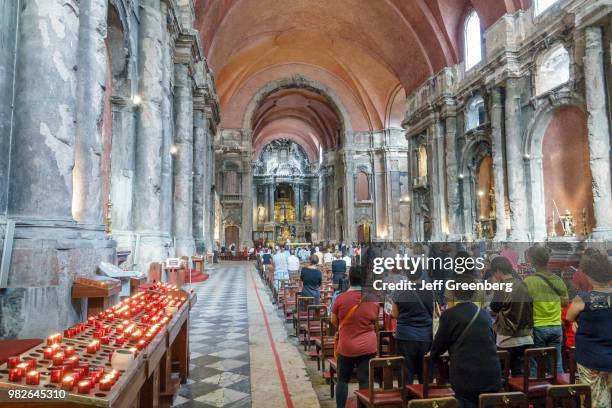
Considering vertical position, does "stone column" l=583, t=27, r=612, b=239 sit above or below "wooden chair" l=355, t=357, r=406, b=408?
above

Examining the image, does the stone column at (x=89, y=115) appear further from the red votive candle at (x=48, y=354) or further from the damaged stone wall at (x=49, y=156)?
the red votive candle at (x=48, y=354)

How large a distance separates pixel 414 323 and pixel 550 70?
45.4ft

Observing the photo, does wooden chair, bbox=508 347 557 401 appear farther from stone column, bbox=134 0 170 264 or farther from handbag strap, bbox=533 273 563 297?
stone column, bbox=134 0 170 264

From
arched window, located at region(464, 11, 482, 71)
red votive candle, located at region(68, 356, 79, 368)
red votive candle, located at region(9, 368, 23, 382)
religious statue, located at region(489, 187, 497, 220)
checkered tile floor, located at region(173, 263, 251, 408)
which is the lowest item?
checkered tile floor, located at region(173, 263, 251, 408)

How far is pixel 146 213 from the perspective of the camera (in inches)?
385

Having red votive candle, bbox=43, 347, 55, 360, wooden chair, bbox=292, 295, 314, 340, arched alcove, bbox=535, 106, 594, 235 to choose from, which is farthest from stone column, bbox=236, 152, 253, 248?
red votive candle, bbox=43, 347, 55, 360

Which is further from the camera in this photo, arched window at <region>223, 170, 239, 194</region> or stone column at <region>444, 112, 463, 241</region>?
arched window at <region>223, 170, 239, 194</region>

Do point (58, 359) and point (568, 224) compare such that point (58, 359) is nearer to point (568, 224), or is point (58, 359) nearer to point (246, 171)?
point (568, 224)

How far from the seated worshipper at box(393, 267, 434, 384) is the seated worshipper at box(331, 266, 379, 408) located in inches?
10.3

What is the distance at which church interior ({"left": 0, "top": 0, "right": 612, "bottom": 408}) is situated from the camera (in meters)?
4.00

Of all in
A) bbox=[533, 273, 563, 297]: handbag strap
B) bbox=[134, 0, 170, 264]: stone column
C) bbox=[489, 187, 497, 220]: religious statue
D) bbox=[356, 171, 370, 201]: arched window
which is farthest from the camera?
bbox=[356, 171, 370, 201]: arched window

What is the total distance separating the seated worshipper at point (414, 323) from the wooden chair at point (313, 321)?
2411 mm

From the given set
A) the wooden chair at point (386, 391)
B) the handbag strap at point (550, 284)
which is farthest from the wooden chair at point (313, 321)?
the handbag strap at point (550, 284)

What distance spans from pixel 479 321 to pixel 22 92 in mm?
5135
